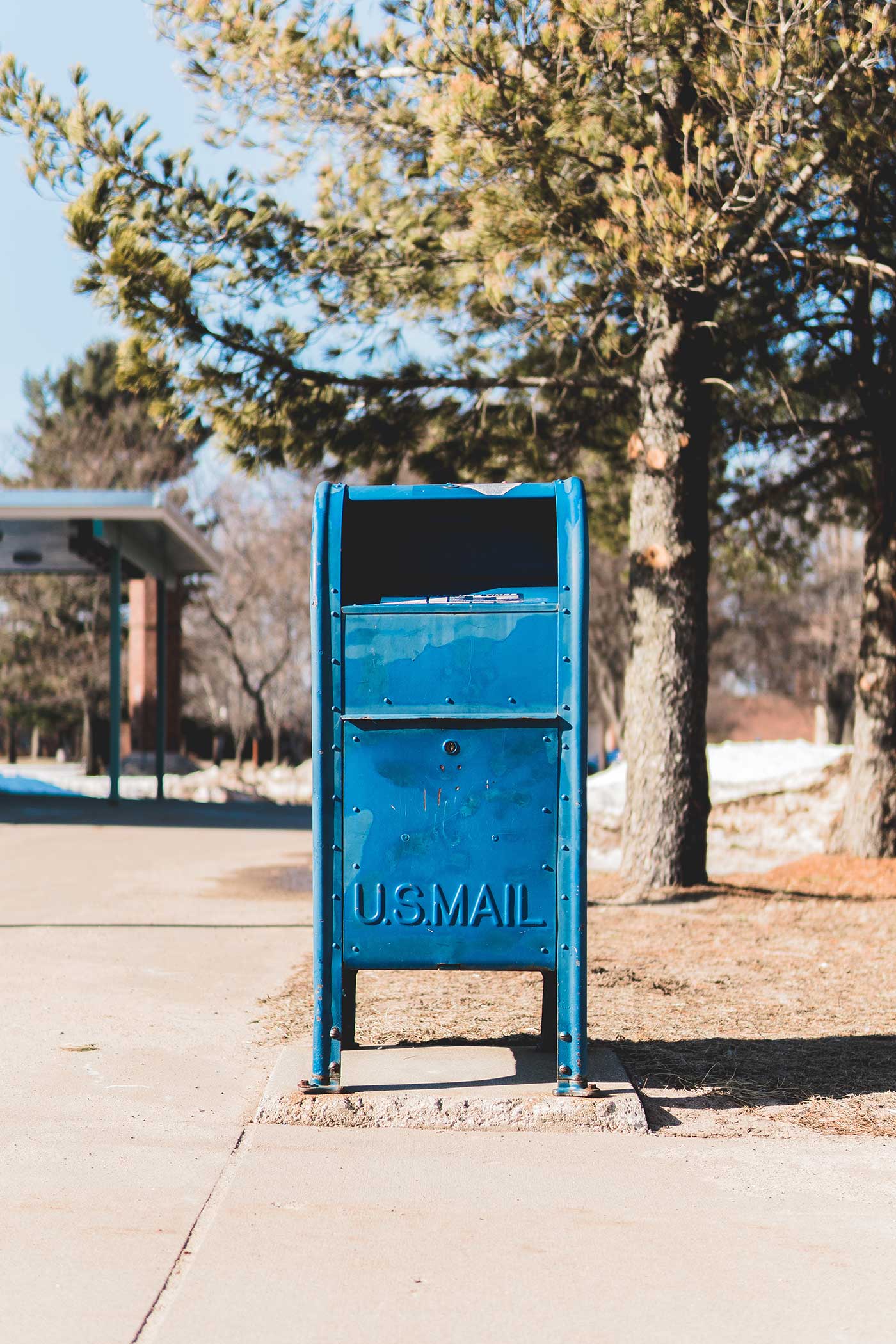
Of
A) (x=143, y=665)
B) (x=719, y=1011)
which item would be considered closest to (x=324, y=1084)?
(x=719, y=1011)

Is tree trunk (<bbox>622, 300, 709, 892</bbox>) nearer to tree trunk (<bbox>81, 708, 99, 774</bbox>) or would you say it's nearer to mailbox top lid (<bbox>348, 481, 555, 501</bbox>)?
mailbox top lid (<bbox>348, 481, 555, 501</bbox>)

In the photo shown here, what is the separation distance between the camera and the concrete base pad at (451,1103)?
4414 mm

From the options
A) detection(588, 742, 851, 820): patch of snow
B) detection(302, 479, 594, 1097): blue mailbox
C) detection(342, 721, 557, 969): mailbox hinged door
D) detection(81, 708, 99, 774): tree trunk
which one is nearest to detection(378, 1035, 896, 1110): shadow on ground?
detection(302, 479, 594, 1097): blue mailbox

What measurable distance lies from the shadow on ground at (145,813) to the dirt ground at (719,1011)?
30.8 feet

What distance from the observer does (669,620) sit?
10438mm

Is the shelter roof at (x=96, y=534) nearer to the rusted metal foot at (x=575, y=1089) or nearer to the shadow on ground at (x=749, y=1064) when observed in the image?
the shadow on ground at (x=749, y=1064)

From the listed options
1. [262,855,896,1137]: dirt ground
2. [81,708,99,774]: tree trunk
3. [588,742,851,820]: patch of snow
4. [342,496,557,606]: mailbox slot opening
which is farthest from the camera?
[81,708,99,774]: tree trunk

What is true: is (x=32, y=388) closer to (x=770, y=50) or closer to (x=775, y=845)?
(x=775, y=845)

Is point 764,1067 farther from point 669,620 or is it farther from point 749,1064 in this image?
point 669,620

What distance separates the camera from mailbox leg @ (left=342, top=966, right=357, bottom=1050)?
4.83 metres

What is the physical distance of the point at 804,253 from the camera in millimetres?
10211

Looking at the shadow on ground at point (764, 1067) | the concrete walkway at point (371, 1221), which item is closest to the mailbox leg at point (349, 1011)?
the concrete walkway at point (371, 1221)

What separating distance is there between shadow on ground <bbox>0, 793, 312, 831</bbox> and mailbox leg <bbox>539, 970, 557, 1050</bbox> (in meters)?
12.5

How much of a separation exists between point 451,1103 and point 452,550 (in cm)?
200
